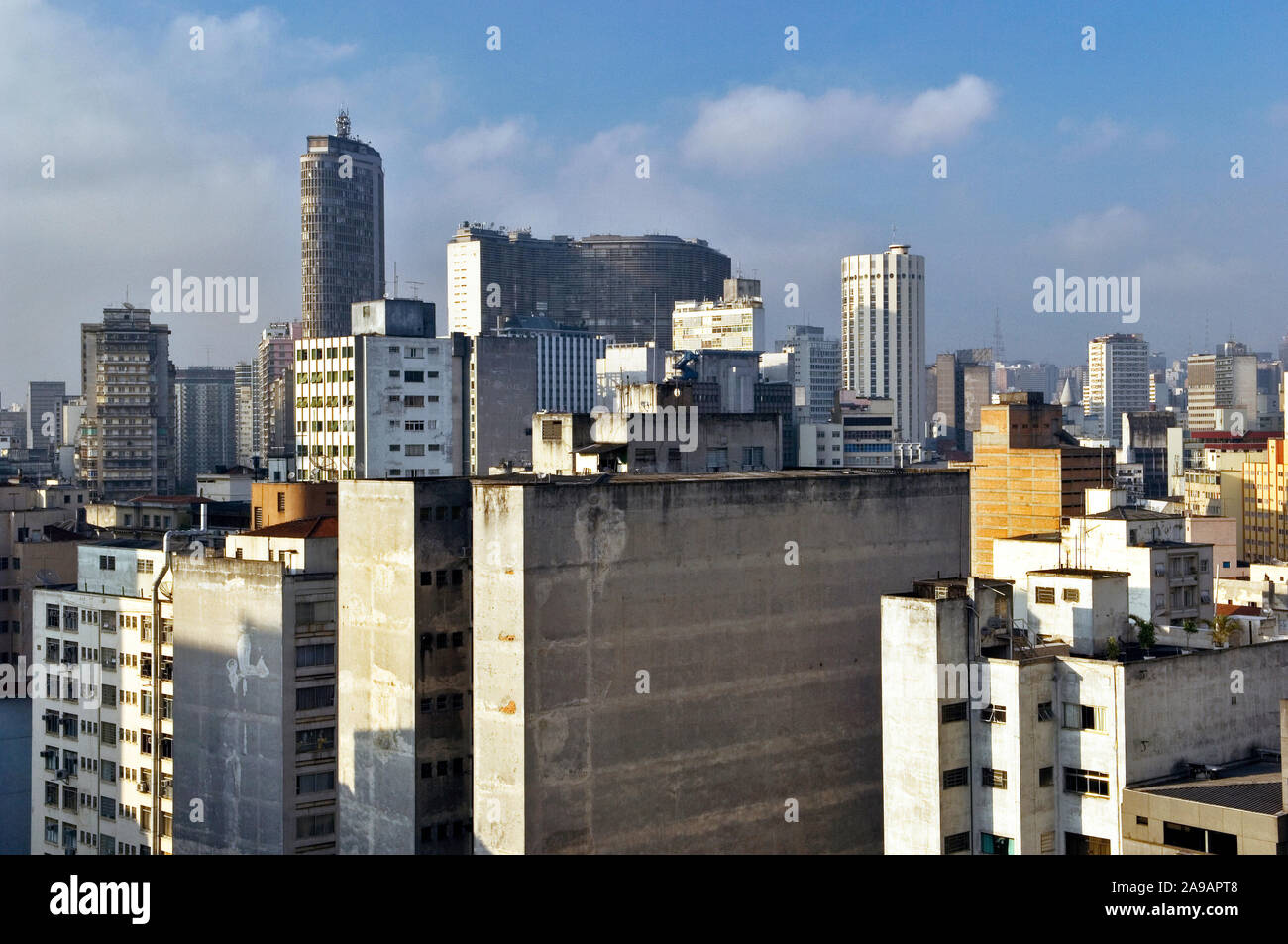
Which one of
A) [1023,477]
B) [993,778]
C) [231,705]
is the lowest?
[231,705]

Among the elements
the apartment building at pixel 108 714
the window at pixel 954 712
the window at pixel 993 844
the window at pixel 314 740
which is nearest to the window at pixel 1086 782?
the window at pixel 993 844

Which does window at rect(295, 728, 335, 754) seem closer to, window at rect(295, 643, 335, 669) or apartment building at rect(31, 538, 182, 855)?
window at rect(295, 643, 335, 669)

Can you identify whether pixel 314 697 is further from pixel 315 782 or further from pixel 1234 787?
pixel 1234 787

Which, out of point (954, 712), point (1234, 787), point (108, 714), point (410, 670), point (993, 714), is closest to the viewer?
point (1234, 787)

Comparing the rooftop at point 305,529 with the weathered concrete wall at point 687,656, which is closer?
the weathered concrete wall at point 687,656

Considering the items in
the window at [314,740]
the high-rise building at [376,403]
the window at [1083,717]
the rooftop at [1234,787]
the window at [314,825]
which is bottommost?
the window at [314,825]

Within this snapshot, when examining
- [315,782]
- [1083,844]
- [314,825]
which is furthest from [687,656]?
[314,825]

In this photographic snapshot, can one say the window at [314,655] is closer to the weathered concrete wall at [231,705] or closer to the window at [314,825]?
the weathered concrete wall at [231,705]

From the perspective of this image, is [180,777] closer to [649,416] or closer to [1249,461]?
[649,416]
